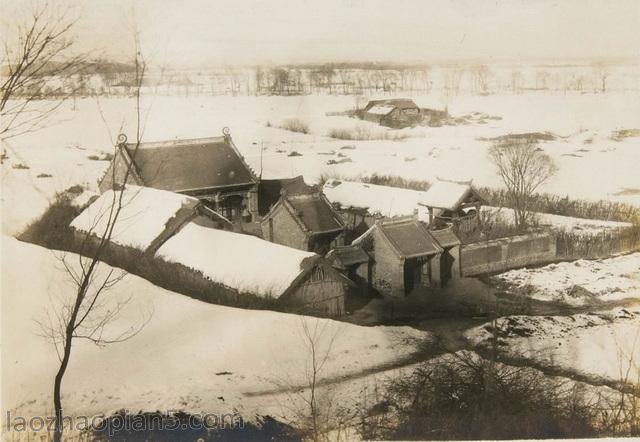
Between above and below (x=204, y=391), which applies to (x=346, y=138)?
above

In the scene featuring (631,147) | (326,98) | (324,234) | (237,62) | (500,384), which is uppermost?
(237,62)

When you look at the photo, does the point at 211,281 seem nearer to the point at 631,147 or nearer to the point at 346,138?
the point at 346,138

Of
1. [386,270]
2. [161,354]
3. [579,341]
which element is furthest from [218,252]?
[579,341]

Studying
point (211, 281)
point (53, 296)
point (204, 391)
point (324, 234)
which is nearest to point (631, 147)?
point (324, 234)

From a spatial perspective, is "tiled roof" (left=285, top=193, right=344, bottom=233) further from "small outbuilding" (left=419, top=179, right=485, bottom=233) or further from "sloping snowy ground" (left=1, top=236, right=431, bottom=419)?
"sloping snowy ground" (left=1, top=236, right=431, bottom=419)

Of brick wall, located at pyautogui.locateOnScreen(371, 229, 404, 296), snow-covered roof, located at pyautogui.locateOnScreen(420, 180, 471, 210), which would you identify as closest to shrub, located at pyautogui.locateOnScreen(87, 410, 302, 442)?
brick wall, located at pyautogui.locateOnScreen(371, 229, 404, 296)

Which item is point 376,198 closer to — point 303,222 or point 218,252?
point 303,222

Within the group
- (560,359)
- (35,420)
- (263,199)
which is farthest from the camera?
(263,199)
